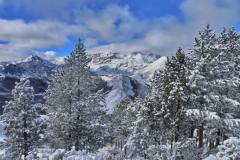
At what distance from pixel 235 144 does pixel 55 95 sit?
1280cm

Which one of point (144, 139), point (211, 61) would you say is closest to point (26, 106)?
point (144, 139)

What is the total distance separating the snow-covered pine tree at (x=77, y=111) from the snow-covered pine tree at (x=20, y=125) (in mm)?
2185

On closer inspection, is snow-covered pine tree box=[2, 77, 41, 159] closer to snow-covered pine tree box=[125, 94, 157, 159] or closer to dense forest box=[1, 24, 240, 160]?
dense forest box=[1, 24, 240, 160]

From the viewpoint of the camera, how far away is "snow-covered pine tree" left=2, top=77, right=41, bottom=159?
9.20 metres

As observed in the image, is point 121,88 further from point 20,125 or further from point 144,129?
point 20,125

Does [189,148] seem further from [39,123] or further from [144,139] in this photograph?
[39,123]

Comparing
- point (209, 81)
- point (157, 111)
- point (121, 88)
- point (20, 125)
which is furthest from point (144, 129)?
point (121, 88)

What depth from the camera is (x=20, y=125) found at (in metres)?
9.16

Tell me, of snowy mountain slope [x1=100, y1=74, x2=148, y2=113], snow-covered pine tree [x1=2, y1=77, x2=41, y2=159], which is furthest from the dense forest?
snowy mountain slope [x1=100, y1=74, x2=148, y2=113]

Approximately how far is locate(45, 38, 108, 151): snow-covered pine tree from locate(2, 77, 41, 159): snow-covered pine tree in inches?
86.0

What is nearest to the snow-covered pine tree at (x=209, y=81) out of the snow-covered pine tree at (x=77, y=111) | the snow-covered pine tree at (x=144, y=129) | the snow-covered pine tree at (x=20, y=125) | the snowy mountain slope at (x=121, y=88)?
the snow-covered pine tree at (x=144, y=129)

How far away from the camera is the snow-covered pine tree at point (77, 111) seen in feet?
39.0

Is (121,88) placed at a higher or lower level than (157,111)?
higher

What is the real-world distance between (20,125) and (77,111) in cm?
389
